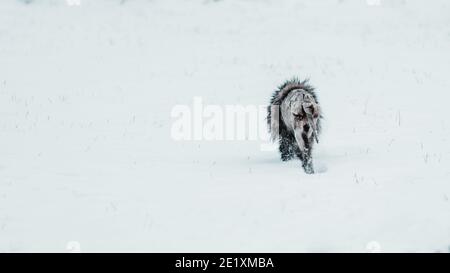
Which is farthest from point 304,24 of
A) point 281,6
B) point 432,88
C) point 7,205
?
point 7,205

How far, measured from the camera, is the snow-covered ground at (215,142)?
6184 mm

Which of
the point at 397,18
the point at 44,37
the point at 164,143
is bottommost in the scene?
the point at 164,143

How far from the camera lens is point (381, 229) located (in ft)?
19.7

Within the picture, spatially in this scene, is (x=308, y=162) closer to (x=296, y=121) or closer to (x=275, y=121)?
(x=296, y=121)

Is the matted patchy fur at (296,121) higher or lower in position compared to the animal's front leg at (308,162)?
higher

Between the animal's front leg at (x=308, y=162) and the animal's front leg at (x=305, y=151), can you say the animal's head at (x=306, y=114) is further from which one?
the animal's front leg at (x=308, y=162)

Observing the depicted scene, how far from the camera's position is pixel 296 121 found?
8.52 meters

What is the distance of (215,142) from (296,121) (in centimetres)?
410

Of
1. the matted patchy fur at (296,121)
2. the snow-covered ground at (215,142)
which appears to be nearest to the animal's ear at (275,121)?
the matted patchy fur at (296,121)

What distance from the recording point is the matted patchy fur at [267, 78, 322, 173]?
838cm
